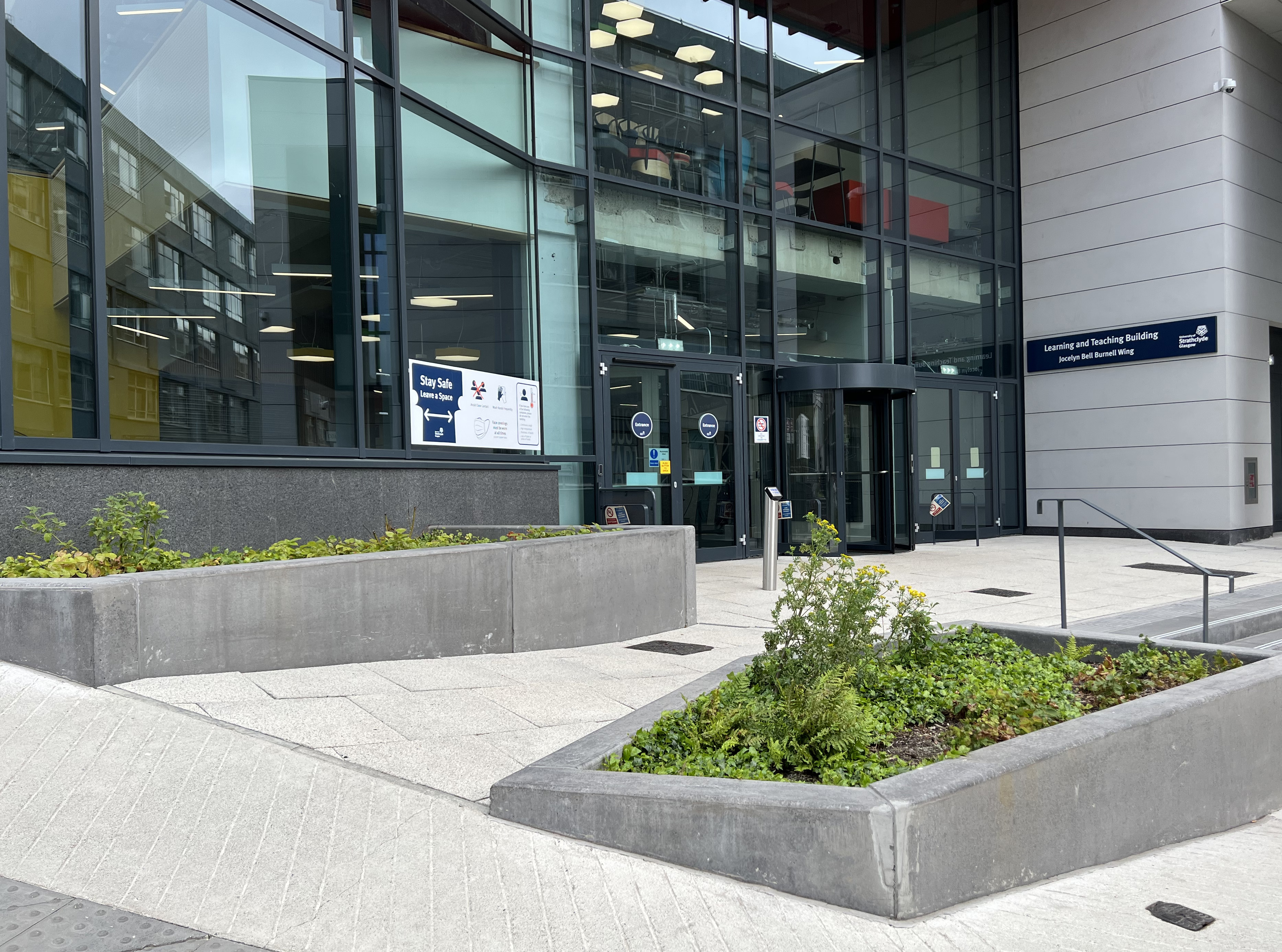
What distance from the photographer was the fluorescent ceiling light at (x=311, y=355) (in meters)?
8.70

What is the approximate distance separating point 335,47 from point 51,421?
470 cm

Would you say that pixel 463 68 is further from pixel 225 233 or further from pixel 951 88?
pixel 951 88

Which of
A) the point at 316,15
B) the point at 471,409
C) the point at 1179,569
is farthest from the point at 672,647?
the point at 1179,569

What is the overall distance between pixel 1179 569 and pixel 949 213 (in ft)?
27.9

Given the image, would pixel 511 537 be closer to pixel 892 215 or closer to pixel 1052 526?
pixel 892 215

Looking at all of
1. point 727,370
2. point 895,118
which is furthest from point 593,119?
point 895,118

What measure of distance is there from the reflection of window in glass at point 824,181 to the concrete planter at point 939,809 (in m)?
13.2

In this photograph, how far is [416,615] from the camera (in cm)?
652

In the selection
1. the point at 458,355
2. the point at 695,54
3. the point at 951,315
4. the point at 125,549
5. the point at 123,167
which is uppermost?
the point at 695,54

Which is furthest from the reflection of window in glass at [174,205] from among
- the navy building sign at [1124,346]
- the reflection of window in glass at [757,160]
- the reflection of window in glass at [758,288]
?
the navy building sign at [1124,346]

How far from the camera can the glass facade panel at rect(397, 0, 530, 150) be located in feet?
35.3

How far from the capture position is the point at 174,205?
7.70m

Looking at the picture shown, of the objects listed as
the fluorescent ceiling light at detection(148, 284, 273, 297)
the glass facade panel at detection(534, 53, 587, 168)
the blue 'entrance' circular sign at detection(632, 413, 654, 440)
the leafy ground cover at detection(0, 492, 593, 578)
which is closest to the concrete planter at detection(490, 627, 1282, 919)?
the leafy ground cover at detection(0, 492, 593, 578)

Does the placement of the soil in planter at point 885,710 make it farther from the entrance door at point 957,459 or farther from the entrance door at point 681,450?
the entrance door at point 957,459
